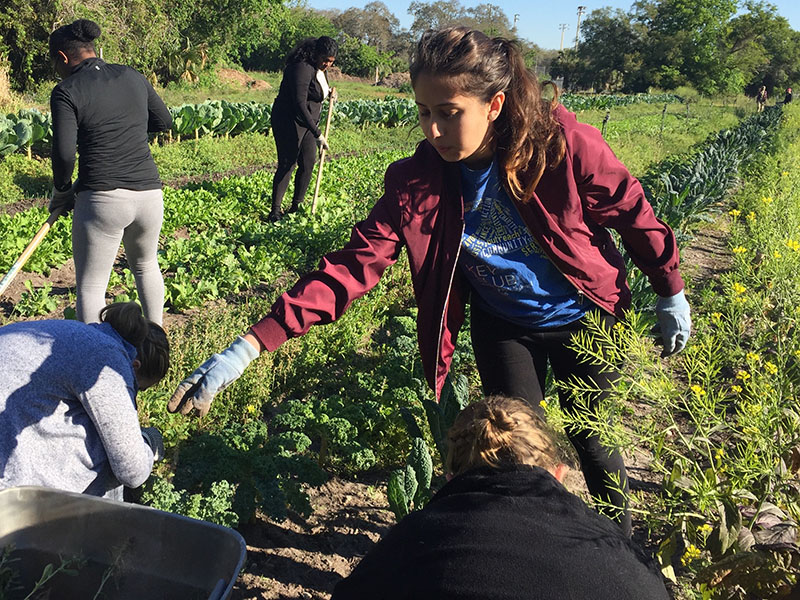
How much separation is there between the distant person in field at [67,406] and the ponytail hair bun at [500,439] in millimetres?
A: 993

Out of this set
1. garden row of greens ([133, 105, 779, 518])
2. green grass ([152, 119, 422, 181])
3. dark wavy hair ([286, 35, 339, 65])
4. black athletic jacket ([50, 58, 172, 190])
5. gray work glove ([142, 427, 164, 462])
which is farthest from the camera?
green grass ([152, 119, 422, 181])

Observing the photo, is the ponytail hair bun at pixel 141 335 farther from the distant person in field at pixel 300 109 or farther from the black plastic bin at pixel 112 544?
the distant person in field at pixel 300 109

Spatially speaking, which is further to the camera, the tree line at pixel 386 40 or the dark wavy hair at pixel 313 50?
the tree line at pixel 386 40

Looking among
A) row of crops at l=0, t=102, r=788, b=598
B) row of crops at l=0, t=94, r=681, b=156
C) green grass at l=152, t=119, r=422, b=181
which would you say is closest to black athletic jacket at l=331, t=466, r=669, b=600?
row of crops at l=0, t=102, r=788, b=598

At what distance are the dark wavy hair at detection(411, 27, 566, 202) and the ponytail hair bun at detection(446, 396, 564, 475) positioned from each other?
645 millimetres

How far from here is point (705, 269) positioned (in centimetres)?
A: 680

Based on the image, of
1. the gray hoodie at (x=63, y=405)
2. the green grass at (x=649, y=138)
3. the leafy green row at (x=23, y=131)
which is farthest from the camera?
the green grass at (x=649, y=138)

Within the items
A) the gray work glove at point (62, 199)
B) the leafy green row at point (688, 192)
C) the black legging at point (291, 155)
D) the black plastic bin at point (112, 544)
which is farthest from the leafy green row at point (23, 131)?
the black plastic bin at point (112, 544)

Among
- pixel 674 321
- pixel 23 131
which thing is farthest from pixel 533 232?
pixel 23 131

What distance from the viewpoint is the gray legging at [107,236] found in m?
3.57

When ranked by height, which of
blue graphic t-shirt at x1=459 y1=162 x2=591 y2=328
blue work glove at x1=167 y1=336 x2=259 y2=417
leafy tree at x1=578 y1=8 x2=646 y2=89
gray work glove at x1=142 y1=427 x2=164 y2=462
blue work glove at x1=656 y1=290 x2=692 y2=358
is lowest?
gray work glove at x1=142 y1=427 x2=164 y2=462

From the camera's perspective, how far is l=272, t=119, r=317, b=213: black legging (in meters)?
6.89

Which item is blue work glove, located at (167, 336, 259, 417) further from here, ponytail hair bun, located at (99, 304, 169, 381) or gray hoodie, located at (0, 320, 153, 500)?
ponytail hair bun, located at (99, 304, 169, 381)

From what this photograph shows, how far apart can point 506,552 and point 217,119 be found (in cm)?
1297
